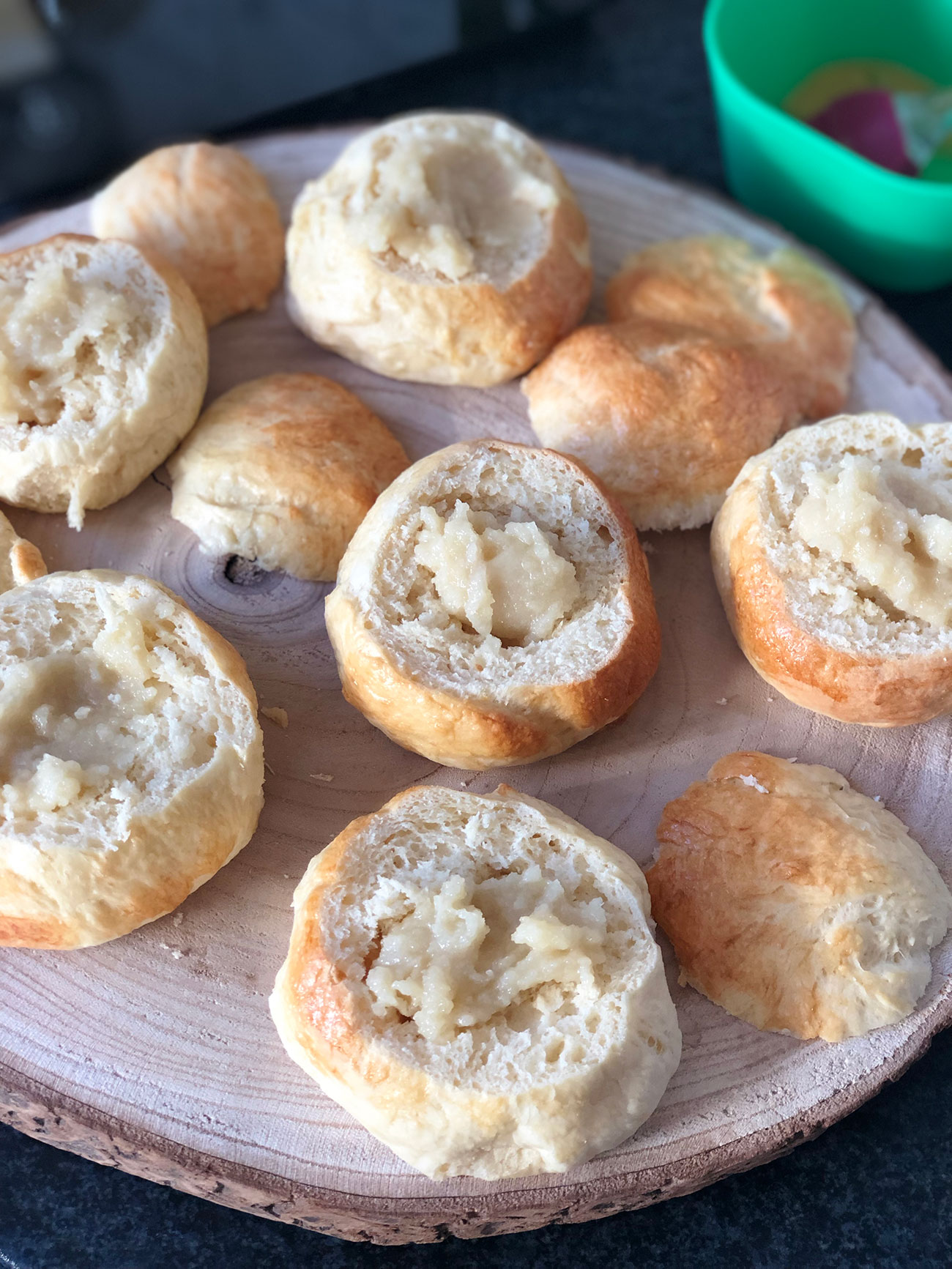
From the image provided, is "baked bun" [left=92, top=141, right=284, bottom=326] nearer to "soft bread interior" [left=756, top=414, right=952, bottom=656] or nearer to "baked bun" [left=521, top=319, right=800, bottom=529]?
"baked bun" [left=521, top=319, right=800, bottom=529]

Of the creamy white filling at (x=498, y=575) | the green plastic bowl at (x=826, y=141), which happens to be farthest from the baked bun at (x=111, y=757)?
the green plastic bowl at (x=826, y=141)

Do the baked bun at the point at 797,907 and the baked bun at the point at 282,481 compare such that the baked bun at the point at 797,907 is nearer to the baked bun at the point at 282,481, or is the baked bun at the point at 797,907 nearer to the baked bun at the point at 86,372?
the baked bun at the point at 282,481

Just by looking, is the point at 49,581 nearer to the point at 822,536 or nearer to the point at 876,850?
the point at 822,536

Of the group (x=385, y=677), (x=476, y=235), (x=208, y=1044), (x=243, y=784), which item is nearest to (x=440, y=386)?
(x=476, y=235)

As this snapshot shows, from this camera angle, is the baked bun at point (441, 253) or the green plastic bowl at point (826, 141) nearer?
the baked bun at point (441, 253)

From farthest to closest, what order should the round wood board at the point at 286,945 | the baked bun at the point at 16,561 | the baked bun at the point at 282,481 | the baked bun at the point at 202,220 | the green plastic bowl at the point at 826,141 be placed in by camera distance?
the green plastic bowl at the point at 826,141
the baked bun at the point at 202,220
the baked bun at the point at 282,481
the baked bun at the point at 16,561
the round wood board at the point at 286,945

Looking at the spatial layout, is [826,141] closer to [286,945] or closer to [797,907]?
[797,907]
